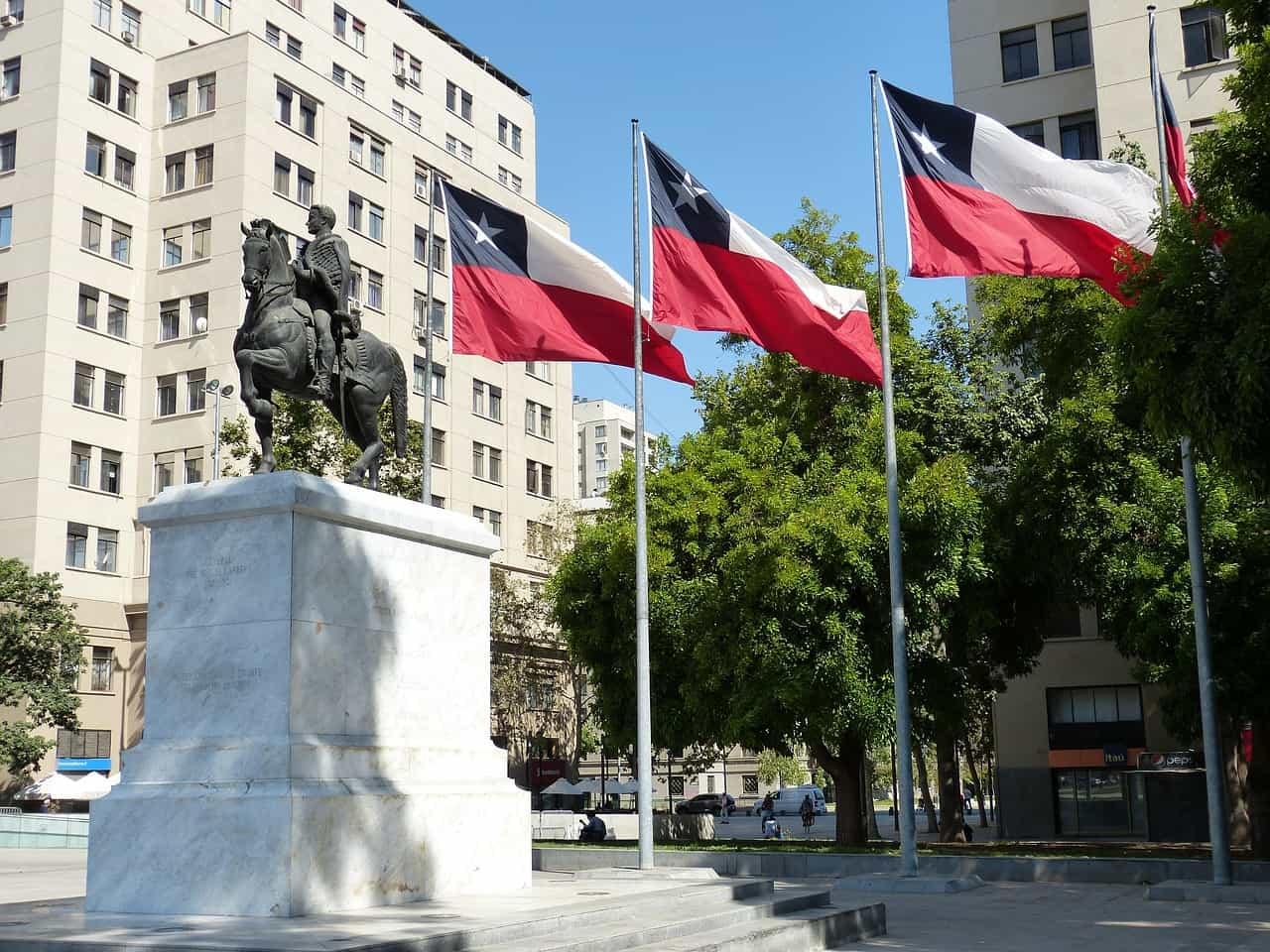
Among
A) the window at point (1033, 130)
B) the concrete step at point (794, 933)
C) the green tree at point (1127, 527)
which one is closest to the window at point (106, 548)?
the green tree at point (1127, 527)

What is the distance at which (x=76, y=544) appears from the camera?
54031 millimetres

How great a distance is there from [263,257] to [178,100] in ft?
164

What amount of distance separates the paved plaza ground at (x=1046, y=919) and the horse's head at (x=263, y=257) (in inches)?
273

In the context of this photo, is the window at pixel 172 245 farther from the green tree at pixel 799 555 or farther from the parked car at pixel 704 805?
the parked car at pixel 704 805

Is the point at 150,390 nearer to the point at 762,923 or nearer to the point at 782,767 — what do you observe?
the point at 762,923

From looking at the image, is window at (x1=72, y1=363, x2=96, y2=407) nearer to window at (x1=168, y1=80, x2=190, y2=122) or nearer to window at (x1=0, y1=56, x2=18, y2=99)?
window at (x1=0, y1=56, x2=18, y2=99)

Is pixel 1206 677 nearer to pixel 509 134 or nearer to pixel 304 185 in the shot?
pixel 304 185

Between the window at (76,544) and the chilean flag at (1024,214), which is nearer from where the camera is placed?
the chilean flag at (1024,214)

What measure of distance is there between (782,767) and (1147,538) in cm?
7284

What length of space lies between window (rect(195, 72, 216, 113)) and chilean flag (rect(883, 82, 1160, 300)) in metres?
45.8

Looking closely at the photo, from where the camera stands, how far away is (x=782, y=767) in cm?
9988

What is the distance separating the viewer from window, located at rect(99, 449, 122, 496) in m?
55.8

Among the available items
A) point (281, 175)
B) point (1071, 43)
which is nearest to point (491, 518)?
point (281, 175)

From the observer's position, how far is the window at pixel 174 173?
59188 mm
